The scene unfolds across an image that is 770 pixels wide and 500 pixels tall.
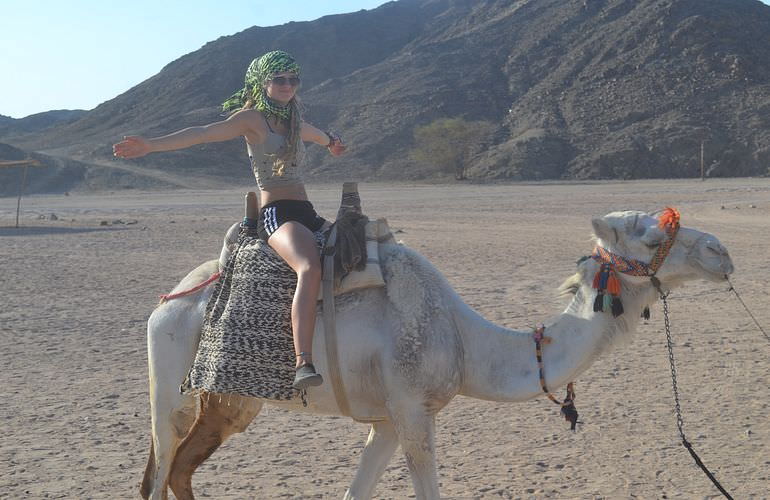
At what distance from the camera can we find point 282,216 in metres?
5.28

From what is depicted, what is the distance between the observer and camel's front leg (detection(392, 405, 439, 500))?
4.96m

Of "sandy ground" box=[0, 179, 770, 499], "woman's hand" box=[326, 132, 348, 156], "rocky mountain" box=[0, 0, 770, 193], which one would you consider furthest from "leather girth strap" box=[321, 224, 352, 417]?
"rocky mountain" box=[0, 0, 770, 193]

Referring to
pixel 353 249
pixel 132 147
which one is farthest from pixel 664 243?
pixel 132 147

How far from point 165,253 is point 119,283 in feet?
17.2

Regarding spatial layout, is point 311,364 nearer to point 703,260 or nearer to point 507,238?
point 703,260

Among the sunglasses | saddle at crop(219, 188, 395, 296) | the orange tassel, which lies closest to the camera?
the orange tassel

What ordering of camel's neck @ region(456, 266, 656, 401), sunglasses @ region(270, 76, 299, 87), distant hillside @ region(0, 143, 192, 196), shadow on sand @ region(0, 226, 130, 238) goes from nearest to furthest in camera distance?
camel's neck @ region(456, 266, 656, 401) → sunglasses @ region(270, 76, 299, 87) → shadow on sand @ region(0, 226, 130, 238) → distant hillside @ region(0, 143, 192, 196)

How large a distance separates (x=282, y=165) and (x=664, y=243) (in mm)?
2091

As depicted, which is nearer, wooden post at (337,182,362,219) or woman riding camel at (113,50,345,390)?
woman riding camel at (113,50,345,390)

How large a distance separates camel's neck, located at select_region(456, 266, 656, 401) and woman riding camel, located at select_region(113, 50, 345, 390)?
0.89 meters

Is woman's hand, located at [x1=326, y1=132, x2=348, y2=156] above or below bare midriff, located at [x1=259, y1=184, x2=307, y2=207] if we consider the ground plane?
above

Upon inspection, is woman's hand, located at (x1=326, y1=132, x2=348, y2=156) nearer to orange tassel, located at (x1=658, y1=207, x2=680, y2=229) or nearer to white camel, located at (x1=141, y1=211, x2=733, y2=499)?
white camel, located at (x1=141, y1=211, x2=733, y2=499)

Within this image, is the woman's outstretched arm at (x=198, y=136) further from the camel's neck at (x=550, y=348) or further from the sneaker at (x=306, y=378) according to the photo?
the camel's neck at (x=550, y=348)

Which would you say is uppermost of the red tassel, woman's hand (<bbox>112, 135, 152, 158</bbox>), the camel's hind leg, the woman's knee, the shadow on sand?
woman's hand (<bbox>112, 135, 152, 158</bbox>)
